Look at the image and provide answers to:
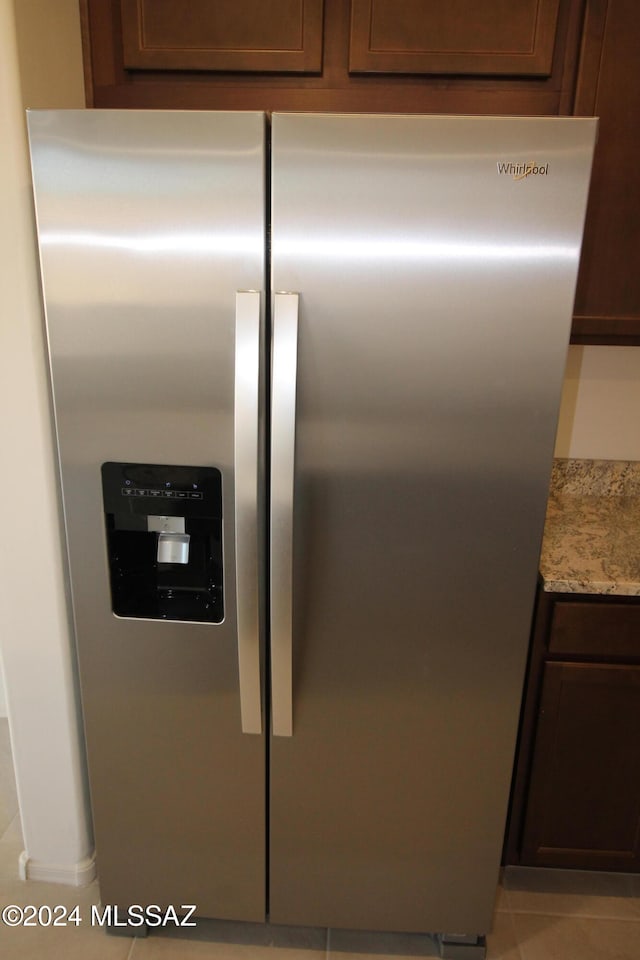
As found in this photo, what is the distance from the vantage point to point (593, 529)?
1785 mm

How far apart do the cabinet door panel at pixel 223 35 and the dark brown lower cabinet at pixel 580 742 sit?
52.3 inches

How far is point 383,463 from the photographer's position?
4.09 feet

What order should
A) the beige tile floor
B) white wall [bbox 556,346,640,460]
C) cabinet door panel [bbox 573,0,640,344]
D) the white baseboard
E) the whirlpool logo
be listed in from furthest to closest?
white wall [bbox 556,346,640,460], the white baseboard, the beige tile floor, cabinet door panel [bbox 573,0,640,344], the whirlpool logo

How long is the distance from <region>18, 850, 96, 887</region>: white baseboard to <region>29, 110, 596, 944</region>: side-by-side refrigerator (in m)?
0.24

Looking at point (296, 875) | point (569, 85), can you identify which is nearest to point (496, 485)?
point (569, 85)

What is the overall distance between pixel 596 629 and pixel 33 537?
4.30ft

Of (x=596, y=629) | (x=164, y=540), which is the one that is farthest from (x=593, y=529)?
(x=164, y=540)

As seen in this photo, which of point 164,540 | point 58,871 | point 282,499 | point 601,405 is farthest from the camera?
point 601,405

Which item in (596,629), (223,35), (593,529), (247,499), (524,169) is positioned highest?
(223,35)

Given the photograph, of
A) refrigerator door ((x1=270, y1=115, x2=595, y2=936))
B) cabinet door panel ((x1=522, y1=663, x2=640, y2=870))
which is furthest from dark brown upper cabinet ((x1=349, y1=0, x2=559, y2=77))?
cabinet door panel ((x1=522, y1=663, x2=640, y2=870))

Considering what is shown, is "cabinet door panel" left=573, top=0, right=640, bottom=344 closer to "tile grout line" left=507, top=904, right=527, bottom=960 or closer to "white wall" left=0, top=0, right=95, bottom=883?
"white wall" left=0, top=0, right=95, bottom=883

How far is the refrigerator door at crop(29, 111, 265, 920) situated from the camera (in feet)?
3.73

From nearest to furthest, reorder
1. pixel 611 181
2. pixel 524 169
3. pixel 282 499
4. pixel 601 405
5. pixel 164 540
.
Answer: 1. pixel 524 169
2. pixel 282 499
3. pixel 164 540
4. pixel 611 181
5. pixel 601 405

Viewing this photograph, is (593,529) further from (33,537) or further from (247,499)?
(33,537)
